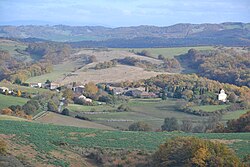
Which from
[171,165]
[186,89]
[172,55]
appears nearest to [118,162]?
[171,165]

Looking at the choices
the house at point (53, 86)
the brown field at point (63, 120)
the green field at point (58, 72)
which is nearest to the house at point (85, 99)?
the house at point (53, 86)

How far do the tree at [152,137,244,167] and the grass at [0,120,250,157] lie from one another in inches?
100

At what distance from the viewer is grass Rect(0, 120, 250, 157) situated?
1903 cm

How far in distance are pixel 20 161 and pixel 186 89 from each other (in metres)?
40.6

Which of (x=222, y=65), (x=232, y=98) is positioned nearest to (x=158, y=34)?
(x=222, y=65)

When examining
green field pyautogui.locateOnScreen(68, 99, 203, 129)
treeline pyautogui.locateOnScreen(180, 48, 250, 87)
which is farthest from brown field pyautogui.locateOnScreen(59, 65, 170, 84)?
green field pyautogui.locateOnScreen(68, 99, 203, 129)

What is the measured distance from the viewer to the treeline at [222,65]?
2479 inches

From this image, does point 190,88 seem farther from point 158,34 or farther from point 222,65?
point 158,34

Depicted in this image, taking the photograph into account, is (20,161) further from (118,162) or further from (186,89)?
(186,89)

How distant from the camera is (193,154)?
15242 mm

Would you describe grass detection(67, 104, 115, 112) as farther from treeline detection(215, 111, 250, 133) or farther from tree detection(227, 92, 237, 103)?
treeline detection(215, 111, 250, 133)

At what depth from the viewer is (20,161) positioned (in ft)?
52.2

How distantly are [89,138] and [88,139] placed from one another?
221 millimetres

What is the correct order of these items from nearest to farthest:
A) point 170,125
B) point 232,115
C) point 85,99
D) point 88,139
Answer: point 88,139
point 170,125
point 232,115
point 85,99
